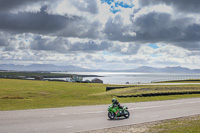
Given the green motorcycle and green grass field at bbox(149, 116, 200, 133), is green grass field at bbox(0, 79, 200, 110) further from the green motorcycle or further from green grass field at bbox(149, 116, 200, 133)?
green grass field at bbox(149, 116, 200, 133)

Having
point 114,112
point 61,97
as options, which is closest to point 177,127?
point 114,112

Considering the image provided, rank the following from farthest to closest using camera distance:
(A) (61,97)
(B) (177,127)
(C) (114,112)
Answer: (A) (61,97), (C) (114,112), (B) (177,127)

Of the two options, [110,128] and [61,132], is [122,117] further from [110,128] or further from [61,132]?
[61,132]

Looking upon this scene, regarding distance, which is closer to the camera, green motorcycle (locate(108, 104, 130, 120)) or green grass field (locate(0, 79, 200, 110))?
green motorcycle (locate(108, 104, 130, 120))

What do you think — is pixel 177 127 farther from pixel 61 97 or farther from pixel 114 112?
pixel 61 97

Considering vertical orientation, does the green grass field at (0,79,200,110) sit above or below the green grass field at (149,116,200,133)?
above

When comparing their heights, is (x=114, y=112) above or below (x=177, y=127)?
above

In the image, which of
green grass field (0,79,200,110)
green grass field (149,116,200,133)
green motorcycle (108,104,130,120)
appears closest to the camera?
green grass field (149,116,200,133)

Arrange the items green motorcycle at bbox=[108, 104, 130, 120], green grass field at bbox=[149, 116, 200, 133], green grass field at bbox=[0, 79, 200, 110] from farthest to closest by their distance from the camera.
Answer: green grass field at bbox=[0, 79, 200, 110] → green motorcycle at bbox=[108, 104, 130, 120] → green grass field at bbox=[149, 116, 200, 133]

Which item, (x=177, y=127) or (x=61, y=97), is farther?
(x=61, y=97)

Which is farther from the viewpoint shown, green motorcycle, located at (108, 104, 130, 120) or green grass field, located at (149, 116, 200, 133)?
green motorcycle, located at (108, 104, 130, 120)

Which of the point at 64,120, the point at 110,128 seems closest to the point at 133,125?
the point at 110,128

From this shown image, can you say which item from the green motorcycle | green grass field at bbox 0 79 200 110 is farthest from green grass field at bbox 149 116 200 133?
green grass field at bbox 0 79 200 110

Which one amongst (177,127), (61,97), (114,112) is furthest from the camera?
(61,97)
